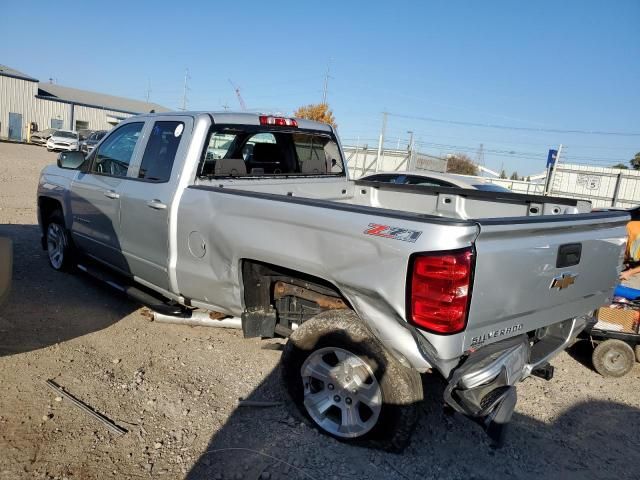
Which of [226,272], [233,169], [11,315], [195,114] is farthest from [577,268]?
[11,315]

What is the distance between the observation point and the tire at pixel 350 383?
2.79 meters

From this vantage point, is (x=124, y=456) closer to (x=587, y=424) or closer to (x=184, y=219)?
(x=184, y=219)

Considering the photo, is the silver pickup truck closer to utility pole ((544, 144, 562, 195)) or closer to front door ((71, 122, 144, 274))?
front door ((71, 122, 144, 274))

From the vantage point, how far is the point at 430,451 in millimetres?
3145

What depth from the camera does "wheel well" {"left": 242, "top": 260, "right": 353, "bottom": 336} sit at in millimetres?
3287

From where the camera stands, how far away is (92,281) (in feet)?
19.0

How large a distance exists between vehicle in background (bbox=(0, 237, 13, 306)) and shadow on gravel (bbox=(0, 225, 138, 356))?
810mm

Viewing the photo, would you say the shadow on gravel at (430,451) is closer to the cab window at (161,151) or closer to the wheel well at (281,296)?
the wheel well at (281,296)

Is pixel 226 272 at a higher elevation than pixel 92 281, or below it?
higher

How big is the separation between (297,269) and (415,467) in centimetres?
137

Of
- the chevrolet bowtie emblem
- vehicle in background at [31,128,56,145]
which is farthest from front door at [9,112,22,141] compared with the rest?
the chevrolet bowtie emblem

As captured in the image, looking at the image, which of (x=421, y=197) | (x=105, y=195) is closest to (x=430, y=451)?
(x=421, y=197)

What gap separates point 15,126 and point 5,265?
→ 160 ft

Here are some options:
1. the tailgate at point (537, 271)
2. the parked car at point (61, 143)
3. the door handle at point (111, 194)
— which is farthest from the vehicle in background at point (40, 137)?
the tailgate at point (537, 271)
